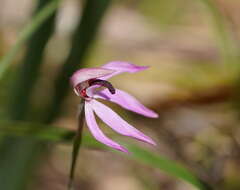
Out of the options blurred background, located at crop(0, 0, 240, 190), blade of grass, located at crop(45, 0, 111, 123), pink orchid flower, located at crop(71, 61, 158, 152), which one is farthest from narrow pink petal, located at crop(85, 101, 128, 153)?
blade of grass, located at crop(45, 0, 111, 123)

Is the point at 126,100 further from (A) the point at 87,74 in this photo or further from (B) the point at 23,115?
(B) the point at 23,115

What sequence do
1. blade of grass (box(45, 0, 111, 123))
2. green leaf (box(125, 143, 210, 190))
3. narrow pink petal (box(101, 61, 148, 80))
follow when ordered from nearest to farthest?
narrow pink petal (box(101, 61, 148, 80)) < green leaf (box(125, 143, 210, 190)) < blade of grass (box(45, 0, 111, 123))

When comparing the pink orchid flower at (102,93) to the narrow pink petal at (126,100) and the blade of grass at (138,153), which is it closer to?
the narrow pink petal at (126,100)

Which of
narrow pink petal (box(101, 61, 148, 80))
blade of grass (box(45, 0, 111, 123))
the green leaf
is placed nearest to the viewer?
narrow pink petal (box(101, 61, 148, 80))

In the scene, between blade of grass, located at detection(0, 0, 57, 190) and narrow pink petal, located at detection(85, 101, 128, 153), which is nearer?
narrow pink petal, located at detection(85, 101, 128, 153)

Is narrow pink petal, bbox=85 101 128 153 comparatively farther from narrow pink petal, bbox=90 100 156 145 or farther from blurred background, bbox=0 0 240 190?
blurred background, bbox=0 0 240 190
